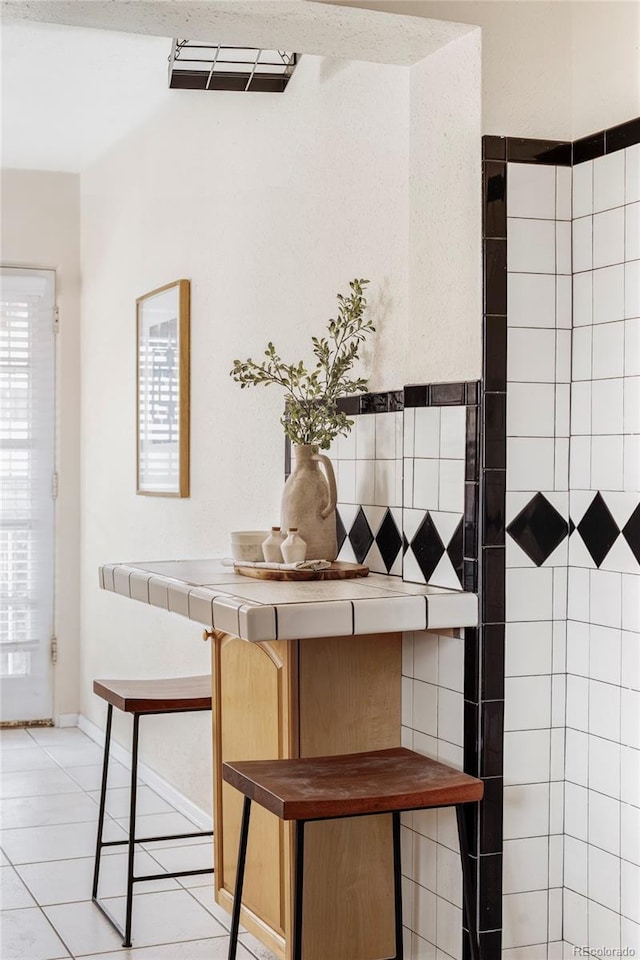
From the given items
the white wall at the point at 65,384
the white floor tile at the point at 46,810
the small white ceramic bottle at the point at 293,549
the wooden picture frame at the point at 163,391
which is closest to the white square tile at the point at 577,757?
the small white ceramic bottle at the point at 293,549

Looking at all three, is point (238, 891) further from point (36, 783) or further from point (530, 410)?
point (36, 783)

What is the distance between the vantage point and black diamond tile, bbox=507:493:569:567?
2332 mm

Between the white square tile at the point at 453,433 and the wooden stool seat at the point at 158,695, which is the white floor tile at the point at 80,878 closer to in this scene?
the wooden stool seat at the point at 158,695

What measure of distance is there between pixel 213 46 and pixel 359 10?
1.21 metres

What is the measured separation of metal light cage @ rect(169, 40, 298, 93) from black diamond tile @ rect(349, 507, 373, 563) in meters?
1.35

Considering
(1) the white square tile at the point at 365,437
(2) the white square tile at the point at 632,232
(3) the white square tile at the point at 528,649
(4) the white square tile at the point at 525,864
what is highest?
(2) the white square tile at the point at 632,232

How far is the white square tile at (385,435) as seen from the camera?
2711mm

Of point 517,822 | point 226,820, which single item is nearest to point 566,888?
point 517,822

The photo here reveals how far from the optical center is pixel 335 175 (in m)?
3.05

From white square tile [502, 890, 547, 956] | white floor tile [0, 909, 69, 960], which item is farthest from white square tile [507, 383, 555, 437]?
white floor tile [0, 909, 69, 960]

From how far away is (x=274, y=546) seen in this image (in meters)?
2.74

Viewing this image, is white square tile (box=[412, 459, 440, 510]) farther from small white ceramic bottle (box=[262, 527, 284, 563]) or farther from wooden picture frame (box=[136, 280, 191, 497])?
wooden picture frame (box=[136, 280, 191, 497])

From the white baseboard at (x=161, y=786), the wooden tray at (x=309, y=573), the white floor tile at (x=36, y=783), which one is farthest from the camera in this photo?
the white floor tile at (x=36, y=783)

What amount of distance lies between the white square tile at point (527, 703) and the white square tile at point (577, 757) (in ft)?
0.19
